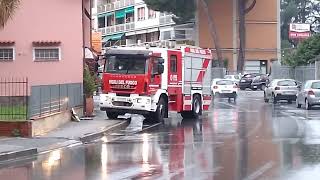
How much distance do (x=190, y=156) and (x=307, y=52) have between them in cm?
4101

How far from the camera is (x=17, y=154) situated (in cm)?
1570

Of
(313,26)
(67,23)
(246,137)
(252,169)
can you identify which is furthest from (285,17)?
(252,169)

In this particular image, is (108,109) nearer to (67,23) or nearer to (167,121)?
(167,121)

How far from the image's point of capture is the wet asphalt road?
12.2 m

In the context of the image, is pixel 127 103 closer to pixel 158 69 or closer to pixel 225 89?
pixel 158 69

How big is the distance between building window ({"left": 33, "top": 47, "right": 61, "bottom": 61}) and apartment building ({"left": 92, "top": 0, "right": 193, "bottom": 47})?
46.4 metres

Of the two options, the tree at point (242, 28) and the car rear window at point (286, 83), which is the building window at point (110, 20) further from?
the car rear window at point (286, 83)

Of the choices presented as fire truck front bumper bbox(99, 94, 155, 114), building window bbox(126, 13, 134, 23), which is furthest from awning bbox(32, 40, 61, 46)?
building window bbox(126, 13, 134, 23)

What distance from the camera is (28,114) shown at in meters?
20.3

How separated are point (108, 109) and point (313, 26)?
8480 cm

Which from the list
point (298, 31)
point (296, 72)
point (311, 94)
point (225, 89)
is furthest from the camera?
point (298, 31)

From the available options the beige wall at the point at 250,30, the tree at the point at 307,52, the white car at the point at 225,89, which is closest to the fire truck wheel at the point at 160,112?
the white car at the point at 225,89

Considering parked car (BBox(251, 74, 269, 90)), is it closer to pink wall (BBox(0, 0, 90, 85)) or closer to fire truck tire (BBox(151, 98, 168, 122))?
pink wall (BBox(0, 0, 90, 85))

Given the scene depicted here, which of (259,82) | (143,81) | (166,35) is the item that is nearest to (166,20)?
(166,35)
